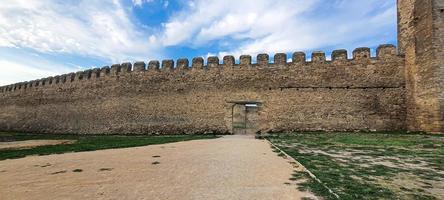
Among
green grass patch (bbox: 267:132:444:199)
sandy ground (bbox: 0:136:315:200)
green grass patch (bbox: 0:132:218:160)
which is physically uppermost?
green grass patch (bbox: 267:132:444:199)

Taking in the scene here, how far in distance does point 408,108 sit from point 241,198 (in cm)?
1207

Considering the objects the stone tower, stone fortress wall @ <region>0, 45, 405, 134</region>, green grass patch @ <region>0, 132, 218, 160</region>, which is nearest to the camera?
green grass patch @ <region>0, 132, 218, 160</region>

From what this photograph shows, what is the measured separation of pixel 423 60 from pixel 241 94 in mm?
7548

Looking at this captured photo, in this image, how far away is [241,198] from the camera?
3475 mm

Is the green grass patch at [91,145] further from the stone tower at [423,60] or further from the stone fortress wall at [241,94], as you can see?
the stone tower at [423,60]

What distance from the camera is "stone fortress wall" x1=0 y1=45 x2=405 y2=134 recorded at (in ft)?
45.0

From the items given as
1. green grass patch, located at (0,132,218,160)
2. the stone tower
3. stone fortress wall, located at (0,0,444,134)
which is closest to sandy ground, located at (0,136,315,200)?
green grass patch, located at (0,132,218,160)

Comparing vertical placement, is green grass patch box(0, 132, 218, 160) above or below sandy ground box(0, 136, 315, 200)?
below

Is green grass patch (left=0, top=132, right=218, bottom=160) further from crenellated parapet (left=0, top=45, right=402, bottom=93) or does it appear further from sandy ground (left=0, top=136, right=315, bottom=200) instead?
crenellated parapet (left=0, top=45, right=402, bottom=93)

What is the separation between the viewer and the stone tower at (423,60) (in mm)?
11438

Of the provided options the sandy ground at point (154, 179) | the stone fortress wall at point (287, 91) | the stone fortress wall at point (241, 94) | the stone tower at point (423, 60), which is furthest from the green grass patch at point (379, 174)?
the stone fortress wall at point (241, 94)

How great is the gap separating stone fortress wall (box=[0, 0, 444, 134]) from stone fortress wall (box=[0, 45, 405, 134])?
42mm

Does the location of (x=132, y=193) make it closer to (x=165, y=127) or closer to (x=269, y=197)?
(x=269, y=197)

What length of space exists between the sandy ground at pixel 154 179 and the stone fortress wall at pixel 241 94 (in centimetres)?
857
